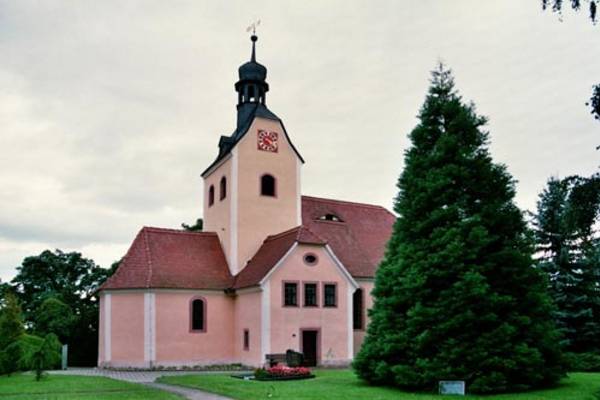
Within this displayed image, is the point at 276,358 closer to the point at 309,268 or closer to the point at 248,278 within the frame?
the point at 248,278

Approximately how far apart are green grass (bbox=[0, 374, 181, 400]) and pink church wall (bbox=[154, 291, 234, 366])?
6.82 meters

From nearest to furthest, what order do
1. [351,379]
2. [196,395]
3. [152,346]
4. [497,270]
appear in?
[196,395], [497,270], [351,379], [152,346]

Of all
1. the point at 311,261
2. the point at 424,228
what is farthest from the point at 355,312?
the point at 424,228

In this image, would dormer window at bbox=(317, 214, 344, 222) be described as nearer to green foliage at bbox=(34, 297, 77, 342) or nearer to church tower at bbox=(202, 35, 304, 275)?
church tower at bbox=(202, 35, 304, 275)

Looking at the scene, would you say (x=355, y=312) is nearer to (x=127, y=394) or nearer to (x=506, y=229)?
(x=506, y=229)

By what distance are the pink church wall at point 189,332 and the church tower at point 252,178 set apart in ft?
7.25

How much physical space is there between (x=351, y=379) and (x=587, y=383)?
732 centimetres

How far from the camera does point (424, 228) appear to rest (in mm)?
19141

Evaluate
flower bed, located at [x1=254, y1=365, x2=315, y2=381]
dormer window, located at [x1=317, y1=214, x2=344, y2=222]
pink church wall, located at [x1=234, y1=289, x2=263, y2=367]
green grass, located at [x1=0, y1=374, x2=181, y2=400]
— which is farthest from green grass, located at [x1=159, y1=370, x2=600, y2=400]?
dormer window, located at [x1=317, y1=214, x2=344, y2=222]

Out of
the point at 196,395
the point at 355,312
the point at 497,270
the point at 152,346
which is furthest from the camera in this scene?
the point at 355,312

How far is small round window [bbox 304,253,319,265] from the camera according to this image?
2973 centimetres

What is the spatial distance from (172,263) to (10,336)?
25.9 feet

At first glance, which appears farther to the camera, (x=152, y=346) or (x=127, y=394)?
(x=152, y=346)

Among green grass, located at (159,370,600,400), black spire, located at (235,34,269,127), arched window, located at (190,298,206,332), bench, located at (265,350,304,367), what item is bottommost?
bench, located at (265,350,304,367)
